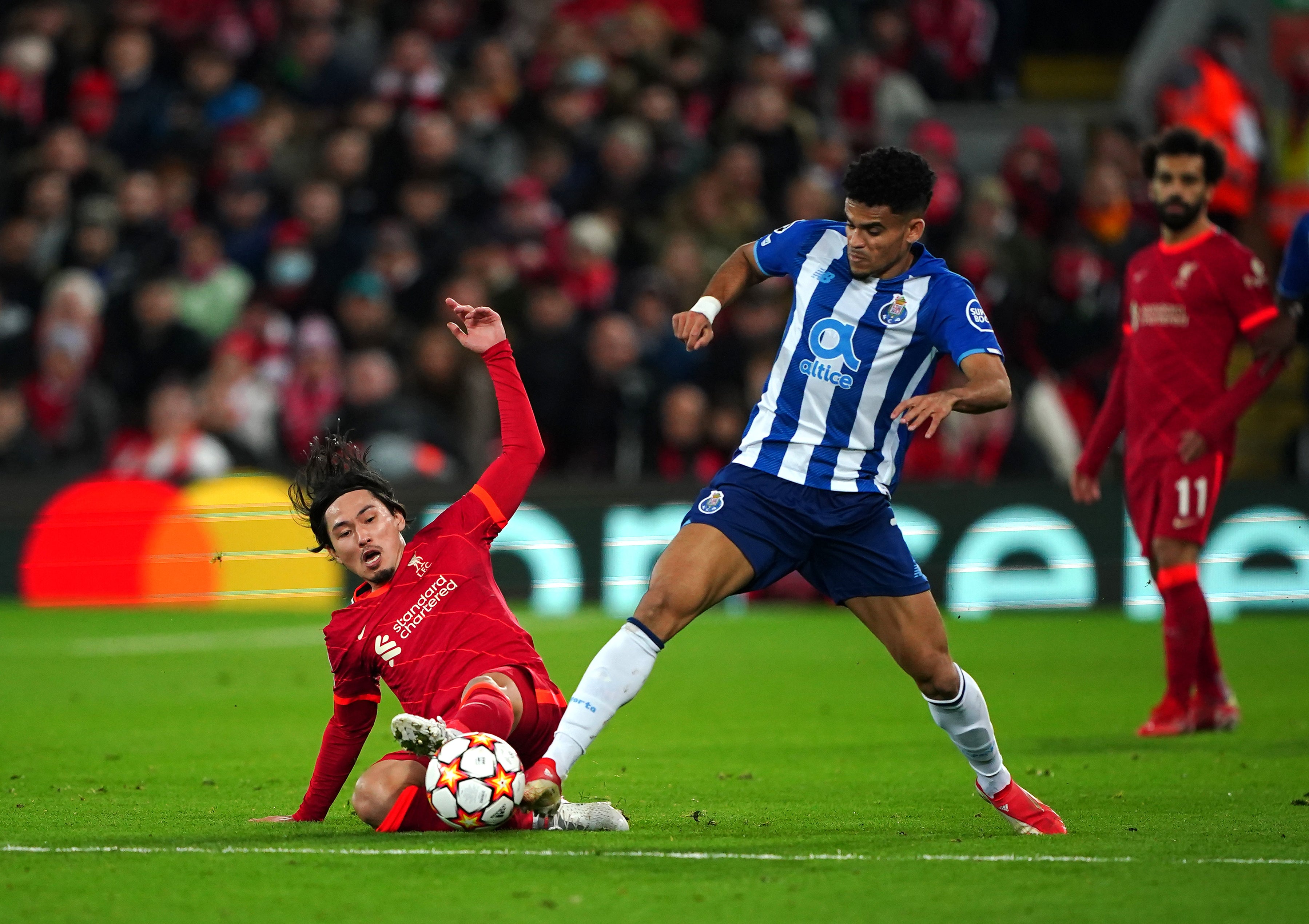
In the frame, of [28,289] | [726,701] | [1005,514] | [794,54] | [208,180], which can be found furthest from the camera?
[794,54]

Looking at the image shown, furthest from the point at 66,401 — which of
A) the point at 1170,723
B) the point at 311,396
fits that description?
the point at 1170,723

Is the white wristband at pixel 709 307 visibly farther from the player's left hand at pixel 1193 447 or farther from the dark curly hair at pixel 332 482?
the player's left hand at pixel 1193 447

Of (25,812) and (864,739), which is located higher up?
(25,812)

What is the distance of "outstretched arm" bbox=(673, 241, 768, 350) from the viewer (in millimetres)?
5656

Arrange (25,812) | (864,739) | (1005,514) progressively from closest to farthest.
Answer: (25,812) < (864,739) < (1005,514)

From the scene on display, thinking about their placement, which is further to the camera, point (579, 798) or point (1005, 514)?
point (1005, 514)

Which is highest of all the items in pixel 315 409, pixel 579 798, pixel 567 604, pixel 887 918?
pixel 887 918

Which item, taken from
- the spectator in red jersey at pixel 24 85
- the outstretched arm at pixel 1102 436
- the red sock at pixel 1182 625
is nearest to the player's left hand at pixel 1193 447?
the outstretched arm at pixel 1102 436

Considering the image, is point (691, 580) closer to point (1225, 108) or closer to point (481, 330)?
point (481, 330)

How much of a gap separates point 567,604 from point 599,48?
589 centimetres

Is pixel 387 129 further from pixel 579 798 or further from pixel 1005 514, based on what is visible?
pixel 579 798

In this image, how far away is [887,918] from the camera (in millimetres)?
4395

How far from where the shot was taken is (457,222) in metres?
16.0

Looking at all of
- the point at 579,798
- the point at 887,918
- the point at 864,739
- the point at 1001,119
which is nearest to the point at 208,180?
the point at 1001,119
